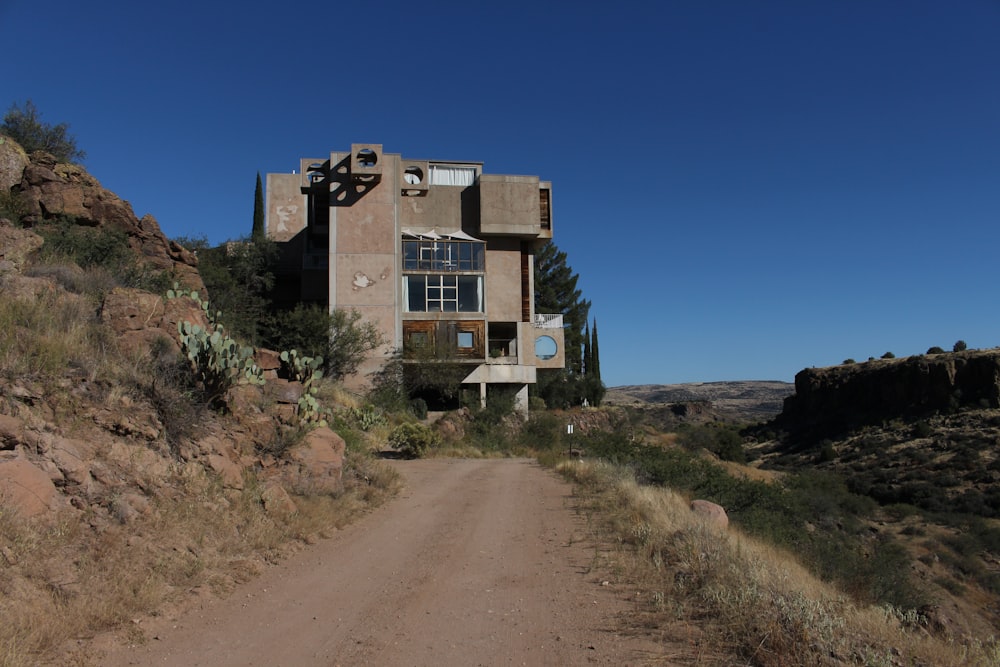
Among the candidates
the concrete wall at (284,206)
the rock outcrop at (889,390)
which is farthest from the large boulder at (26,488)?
the rock outcrop at (889,390)

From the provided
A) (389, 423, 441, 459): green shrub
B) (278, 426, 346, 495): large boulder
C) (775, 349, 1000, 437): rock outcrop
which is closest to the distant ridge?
(775, 349, 1000, 437): rock outcrop

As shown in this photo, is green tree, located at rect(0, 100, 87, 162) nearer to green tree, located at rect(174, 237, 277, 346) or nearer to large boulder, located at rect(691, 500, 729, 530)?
green tree, located at rect(174, 237, 277, 346)

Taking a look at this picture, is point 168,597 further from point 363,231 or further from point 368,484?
point 363,231

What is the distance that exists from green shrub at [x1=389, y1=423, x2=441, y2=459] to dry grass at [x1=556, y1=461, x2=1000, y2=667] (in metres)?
13.7

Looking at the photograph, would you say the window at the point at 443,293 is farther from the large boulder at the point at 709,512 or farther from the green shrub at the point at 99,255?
the large boulder at the point at 709,512

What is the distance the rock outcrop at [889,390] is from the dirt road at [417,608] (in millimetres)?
56601

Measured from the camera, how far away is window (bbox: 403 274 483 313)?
3672 cm

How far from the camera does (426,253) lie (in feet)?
120

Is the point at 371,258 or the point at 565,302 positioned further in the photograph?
the point at 565,302

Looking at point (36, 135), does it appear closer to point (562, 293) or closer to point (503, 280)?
point (503, 280)

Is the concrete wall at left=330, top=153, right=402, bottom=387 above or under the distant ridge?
above

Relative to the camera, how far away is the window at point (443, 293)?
3672cm

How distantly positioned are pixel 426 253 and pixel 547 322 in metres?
9.53

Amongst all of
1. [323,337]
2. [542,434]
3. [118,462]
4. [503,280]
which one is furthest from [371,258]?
[118,462]
